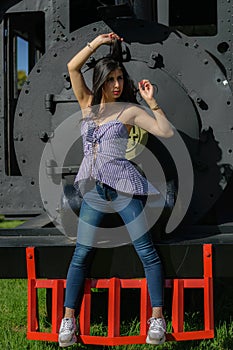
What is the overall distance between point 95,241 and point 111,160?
0.39 m

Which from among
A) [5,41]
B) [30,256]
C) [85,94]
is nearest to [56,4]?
[5,41]

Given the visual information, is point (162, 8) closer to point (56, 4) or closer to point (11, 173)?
point (56, 4)

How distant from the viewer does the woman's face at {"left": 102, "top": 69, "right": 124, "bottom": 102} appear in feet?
9.32

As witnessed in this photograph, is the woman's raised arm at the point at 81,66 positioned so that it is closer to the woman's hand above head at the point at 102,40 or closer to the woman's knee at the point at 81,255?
the woman's hand above head at the point at 102,40

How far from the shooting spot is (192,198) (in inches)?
128

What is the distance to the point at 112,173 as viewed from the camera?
2793 mm

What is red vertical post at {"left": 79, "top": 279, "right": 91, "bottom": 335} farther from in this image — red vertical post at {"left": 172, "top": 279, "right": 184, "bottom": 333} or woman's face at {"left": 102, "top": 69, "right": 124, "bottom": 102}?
woman's face at {"left": 102, "top": 69, "right": 124, "bottom": 102}

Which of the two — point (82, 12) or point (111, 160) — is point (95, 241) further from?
point (82, 12)

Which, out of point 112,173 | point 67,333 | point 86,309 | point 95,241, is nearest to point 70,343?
point 67,333

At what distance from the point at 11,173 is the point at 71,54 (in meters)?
1.14

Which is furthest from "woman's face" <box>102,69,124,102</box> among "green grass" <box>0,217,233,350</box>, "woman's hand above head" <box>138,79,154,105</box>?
"green grass" <box>0,217,233,350</box>

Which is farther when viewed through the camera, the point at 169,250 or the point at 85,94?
the point at 85,94

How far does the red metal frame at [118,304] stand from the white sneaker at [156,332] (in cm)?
11

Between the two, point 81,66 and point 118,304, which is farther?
point 81,66
